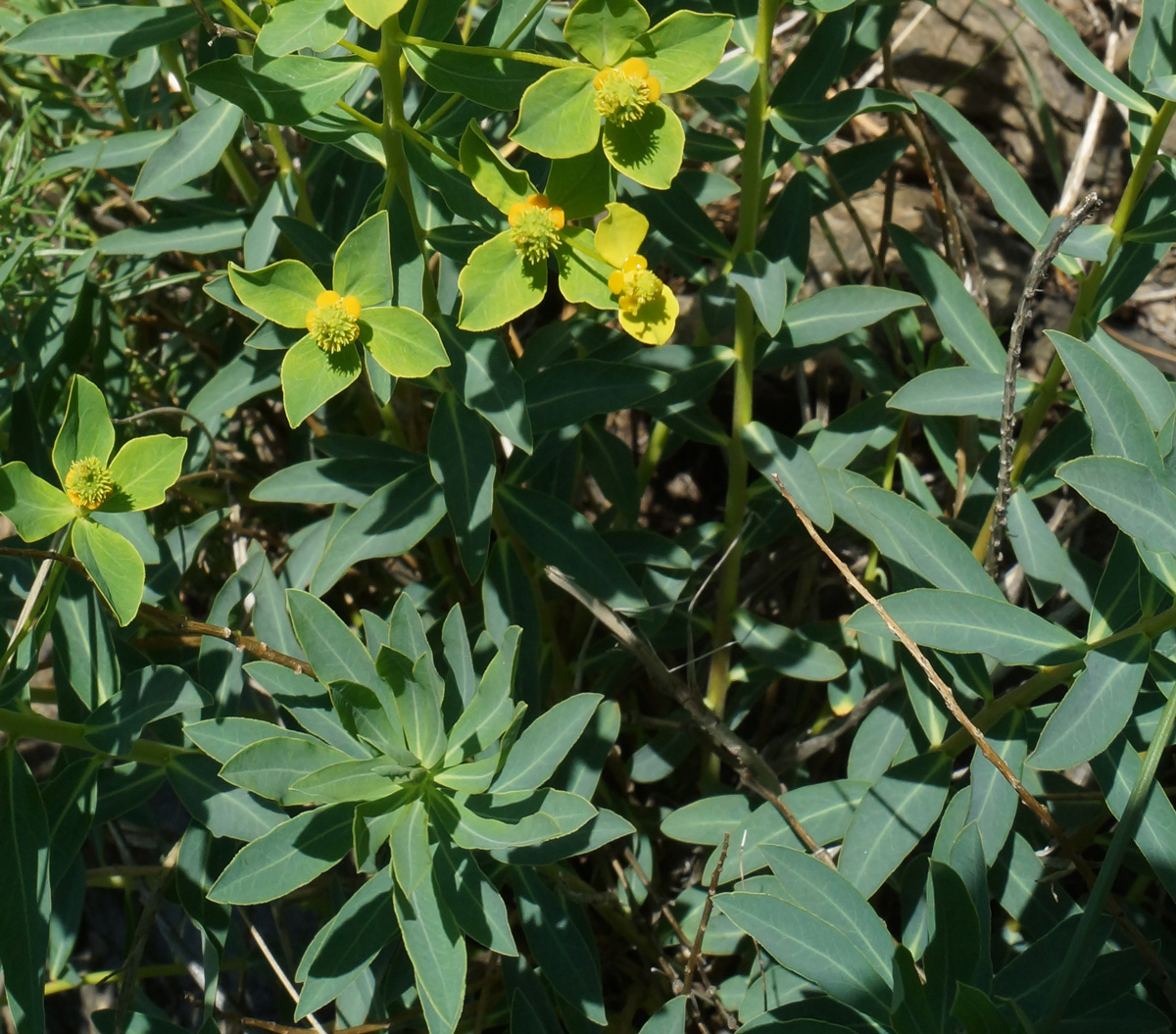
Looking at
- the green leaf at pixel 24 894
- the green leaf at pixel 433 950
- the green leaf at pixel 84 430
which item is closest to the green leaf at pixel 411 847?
the green leaf at pixel 433 950

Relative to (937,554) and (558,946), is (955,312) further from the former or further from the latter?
(558,946)

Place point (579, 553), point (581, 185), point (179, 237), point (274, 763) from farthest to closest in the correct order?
point (179, 237) → point (579, 553) → point (274, 763) → point (581, 185)

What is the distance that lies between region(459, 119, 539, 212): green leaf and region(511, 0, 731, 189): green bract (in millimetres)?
93

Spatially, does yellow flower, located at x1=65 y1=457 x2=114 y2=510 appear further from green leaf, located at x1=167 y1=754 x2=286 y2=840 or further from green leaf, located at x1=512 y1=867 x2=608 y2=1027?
green leaf, located at x1=512 y1=867 x2=608 y2=1027

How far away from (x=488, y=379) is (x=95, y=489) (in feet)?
1.68

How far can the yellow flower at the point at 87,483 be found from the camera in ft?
4.27

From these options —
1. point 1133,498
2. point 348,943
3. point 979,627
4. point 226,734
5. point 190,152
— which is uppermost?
point 190,152

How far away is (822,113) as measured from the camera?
1.49 metres

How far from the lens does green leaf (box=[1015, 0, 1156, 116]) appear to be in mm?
1421

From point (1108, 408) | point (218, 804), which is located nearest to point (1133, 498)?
point (1108, 408)

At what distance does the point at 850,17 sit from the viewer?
157 centimetres

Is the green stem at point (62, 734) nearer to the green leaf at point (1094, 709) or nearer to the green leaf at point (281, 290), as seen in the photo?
the green leaf at point (281, 290)

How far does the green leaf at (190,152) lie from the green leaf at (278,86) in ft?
1.13

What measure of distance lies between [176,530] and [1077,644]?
1.41 metres
